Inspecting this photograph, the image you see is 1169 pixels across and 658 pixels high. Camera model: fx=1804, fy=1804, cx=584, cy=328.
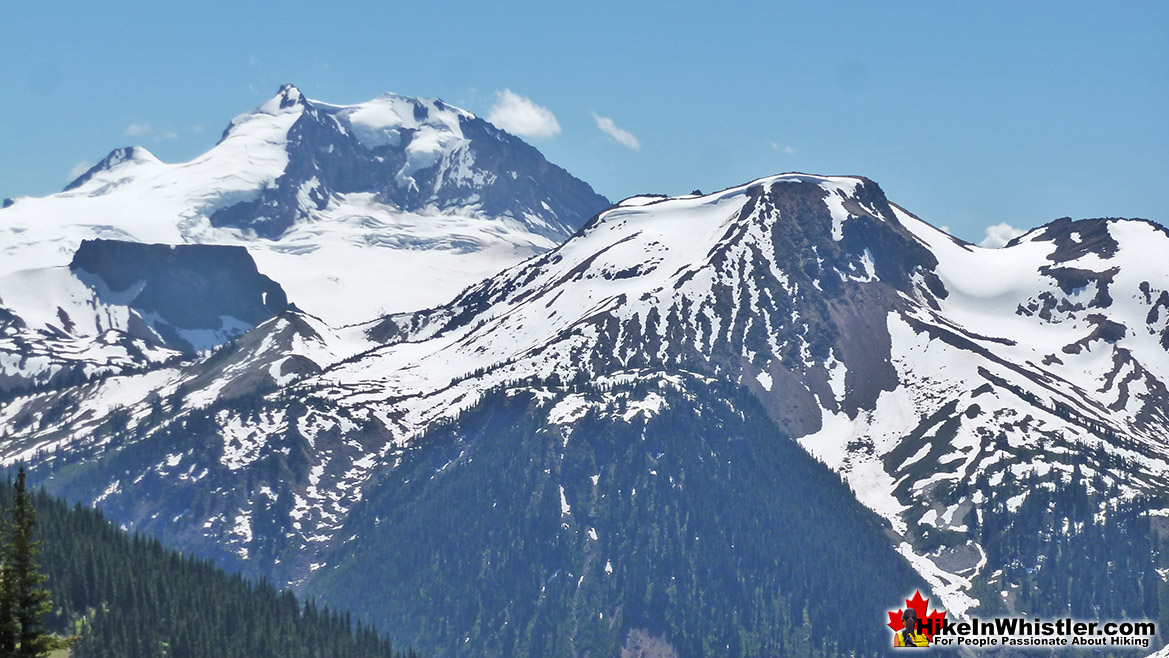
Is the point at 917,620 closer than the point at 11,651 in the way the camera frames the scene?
No

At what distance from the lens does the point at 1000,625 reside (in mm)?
149375

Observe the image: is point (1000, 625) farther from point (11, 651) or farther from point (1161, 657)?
point (11, 651)

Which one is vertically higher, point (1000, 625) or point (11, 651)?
point (1000, 625)

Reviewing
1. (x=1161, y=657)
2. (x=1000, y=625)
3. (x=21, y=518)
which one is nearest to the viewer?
(x=21, y=518)

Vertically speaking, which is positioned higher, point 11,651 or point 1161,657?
point 1161,657

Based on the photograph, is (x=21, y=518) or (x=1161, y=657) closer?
(x=21, y=518)

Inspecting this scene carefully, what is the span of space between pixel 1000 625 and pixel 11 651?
296ft

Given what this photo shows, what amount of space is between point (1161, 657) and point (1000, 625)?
20552 mm

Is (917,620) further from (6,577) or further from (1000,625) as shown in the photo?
(6,577)

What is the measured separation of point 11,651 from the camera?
8362 cm

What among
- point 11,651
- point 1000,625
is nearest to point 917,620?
point 1000,625

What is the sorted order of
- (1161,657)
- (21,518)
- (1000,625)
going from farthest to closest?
(1161,657) < (1000,625) < (21,518)

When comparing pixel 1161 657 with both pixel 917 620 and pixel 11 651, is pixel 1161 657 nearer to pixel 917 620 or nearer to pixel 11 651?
pixel 917 620

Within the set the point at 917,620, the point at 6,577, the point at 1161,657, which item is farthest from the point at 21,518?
the point at 1161,657
